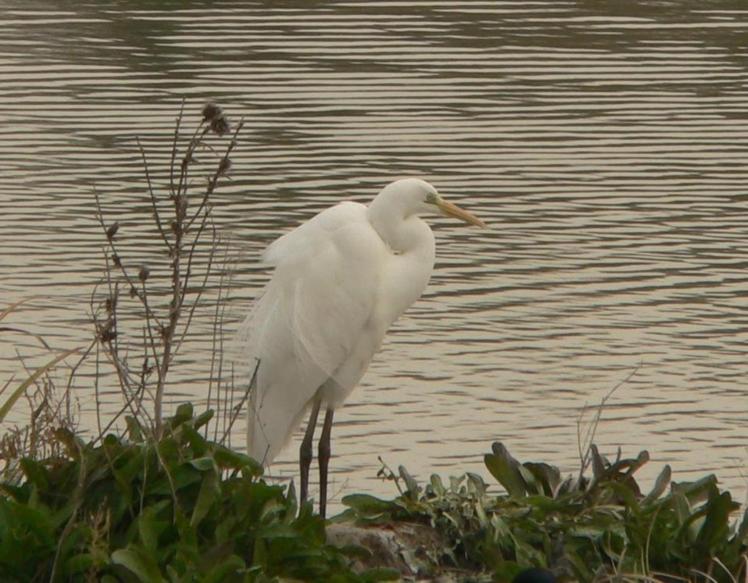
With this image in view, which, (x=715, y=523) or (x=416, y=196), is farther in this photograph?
(x=416, y=196)

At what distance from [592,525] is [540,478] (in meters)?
0.45

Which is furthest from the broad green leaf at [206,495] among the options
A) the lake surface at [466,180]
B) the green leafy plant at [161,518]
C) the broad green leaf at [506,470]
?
the lake surface at [466,180]

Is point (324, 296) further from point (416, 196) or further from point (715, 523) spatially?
point (715, 523)

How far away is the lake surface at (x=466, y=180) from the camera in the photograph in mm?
9219

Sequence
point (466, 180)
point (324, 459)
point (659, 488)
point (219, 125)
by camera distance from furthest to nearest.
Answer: point (466, 180) < point (324, 459) < point (659, 488) < point (219, 125)

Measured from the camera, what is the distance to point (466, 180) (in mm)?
14039

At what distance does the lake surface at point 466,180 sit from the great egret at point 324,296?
0.69 m

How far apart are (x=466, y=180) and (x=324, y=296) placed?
22.1ft

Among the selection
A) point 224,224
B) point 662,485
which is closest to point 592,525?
point 662,485

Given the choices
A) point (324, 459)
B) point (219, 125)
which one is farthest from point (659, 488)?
point (219, 125)

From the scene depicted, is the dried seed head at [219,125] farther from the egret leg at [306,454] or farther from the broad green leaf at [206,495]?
the egret leg at [306,454]

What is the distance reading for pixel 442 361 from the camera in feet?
32.7

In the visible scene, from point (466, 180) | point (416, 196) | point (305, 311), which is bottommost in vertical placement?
point (466, 180)

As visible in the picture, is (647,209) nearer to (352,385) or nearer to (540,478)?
(352,385)
